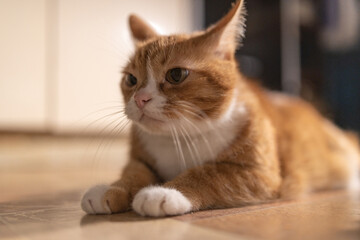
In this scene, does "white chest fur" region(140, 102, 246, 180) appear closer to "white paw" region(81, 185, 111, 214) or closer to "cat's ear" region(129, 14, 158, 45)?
"white paw" region(81, 185, 111, 214)

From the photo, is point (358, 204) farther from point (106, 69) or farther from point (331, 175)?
point (106, 69)

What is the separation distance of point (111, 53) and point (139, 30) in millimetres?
1626

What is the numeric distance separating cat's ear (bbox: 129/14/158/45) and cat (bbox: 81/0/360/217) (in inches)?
0.5

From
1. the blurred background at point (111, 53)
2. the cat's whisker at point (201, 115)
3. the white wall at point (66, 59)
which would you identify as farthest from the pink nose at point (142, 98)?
the white wall at point (66, 59)

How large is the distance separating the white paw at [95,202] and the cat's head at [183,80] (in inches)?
9.5

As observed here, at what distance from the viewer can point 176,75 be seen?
3.96 ft

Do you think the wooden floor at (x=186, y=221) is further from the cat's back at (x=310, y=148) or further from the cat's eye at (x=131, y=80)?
the cat's eye at (x=131, y=80)

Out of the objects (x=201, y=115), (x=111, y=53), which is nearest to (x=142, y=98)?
(x=201, y=115)

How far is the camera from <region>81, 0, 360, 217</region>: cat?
1.13 meters

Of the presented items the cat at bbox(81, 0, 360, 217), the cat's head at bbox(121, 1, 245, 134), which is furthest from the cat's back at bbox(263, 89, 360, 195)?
the cat's head at bbox(121, 1, 245, 134)

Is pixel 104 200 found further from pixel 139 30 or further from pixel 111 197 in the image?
pixel 139 30

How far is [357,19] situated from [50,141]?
262 cm

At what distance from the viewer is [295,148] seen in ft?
5.20

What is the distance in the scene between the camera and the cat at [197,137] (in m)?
1.13
